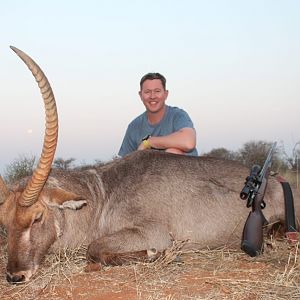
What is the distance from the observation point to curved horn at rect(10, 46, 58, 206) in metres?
4.12

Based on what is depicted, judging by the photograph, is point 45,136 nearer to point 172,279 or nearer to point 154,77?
point 172,279

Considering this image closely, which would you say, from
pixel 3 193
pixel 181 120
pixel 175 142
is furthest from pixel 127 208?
pixel 181 120

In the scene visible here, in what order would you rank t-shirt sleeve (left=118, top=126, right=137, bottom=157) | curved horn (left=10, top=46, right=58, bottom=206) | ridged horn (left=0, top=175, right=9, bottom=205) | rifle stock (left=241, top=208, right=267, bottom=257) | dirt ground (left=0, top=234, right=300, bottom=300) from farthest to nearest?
t-shirt sleeve (left=118, top=126, right=137, bottom=157), rifle stock (left=241, top=208, right=267, bottom=257), ridged horn (left=0, top=175, right=9, bottom=205), dirt ground (left=0, top=234, right=300, bottom=300), curved horn (left=10, top=46, right=58, bottom=206)

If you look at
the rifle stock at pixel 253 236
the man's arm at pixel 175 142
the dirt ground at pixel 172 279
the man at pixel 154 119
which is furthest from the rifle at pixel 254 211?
the man at pixel 154 119

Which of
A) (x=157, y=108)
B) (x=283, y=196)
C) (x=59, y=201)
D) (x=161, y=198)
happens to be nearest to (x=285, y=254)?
(x=283, y=196)

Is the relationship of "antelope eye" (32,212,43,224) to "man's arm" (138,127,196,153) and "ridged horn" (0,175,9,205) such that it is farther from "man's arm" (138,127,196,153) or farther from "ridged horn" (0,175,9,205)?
"man's arm" (138,127,196,153)

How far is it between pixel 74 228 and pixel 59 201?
1.56 feet

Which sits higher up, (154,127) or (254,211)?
(154,127)

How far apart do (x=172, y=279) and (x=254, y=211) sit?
51.4 inches

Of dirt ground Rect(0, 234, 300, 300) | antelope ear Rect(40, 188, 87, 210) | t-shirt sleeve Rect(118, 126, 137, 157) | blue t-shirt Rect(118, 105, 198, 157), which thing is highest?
blue t-shirt Rect(118, 105, 198, 157)

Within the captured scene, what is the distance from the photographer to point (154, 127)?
7977 mm

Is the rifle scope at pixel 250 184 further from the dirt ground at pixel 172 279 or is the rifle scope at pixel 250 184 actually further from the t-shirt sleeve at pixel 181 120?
the t-shirt sleeve at pixel 181 120

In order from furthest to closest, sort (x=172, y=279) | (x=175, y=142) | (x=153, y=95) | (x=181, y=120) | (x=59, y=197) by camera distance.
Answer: (x=153, y=95)
(x=181, y=120)
(x=175, y=142)
(x=59, y=197)
(x=172, y=279)

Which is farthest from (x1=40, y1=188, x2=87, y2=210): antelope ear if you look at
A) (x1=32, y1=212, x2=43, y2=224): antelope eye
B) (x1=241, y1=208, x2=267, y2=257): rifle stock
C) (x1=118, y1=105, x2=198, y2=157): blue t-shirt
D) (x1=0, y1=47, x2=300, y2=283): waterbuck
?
(x1=118, y1=105, x2=198, y2=157): blue t-shirt
